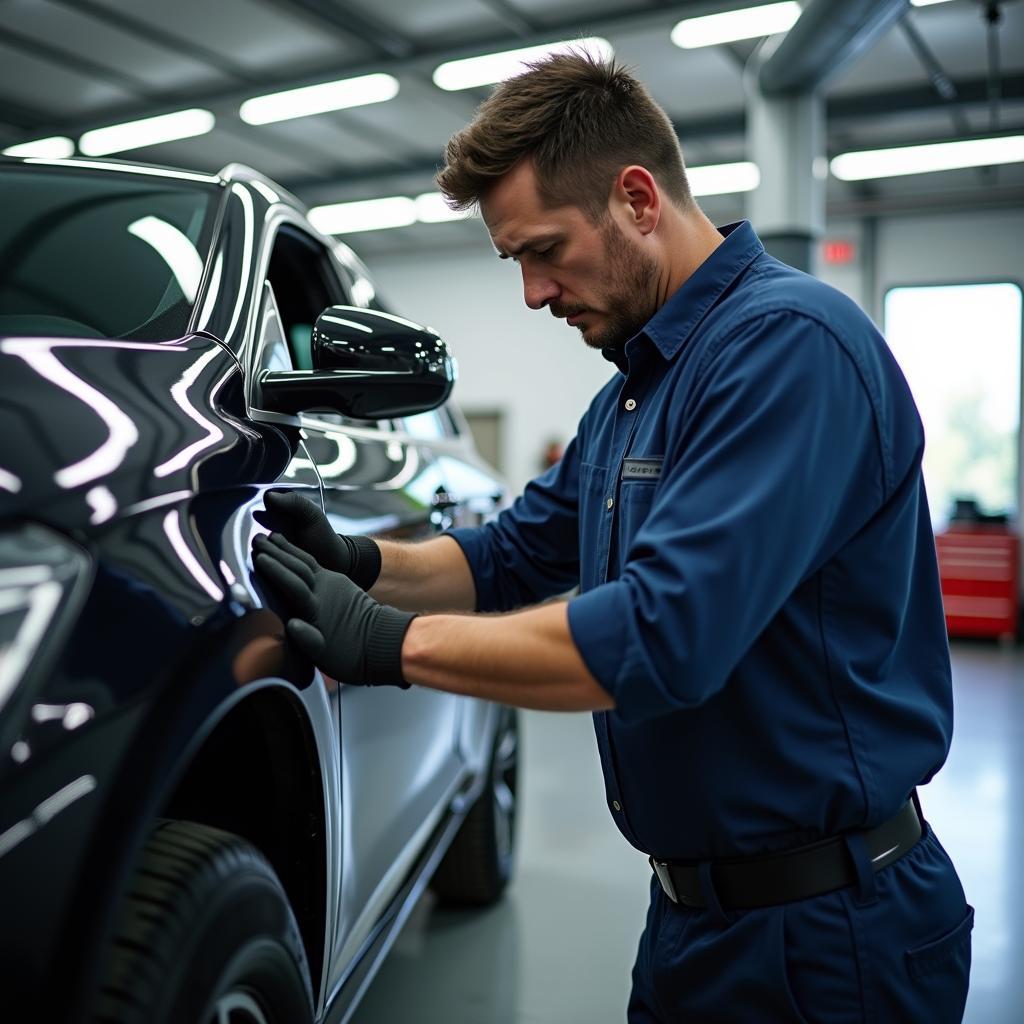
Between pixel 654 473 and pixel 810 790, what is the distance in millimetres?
406

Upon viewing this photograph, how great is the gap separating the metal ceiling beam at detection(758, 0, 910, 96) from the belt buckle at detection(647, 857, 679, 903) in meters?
4.13

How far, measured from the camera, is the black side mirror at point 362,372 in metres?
1.37

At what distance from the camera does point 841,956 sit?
1186 millimetres

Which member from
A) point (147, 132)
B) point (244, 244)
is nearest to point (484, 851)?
point (244, 244)

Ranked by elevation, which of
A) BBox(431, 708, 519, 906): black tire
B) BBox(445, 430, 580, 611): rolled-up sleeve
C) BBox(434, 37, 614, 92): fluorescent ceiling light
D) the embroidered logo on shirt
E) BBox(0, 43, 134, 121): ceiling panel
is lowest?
BBox(431, 708, 519, 906): black tire

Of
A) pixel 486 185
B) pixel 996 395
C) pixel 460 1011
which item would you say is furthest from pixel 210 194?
pixel 996 395

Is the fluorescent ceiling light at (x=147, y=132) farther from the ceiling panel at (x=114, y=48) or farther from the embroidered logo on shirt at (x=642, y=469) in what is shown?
the embroidered logo on shirt at (x=642, y=469)

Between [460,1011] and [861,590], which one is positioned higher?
[861,590]

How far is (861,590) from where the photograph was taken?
3.83ft

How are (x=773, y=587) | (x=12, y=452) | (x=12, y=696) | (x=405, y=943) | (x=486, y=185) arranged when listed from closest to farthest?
(x=12, y=696) → (x=12, y=452) → (x=773, y=587) → (x=486, y=185) → (x=405, y=943)

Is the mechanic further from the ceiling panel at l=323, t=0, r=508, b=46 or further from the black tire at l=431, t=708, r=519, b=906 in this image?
the ceiling panel at l=323, t=0, r=508, b=46

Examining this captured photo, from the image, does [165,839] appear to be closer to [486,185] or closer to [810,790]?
[810,790]

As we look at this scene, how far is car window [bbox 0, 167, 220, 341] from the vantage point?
1420mm

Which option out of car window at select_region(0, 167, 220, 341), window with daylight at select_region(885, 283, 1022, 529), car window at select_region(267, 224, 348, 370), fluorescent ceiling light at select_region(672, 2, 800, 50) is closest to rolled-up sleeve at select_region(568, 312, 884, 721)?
car window at select_region(0, 167, 220, 341)
